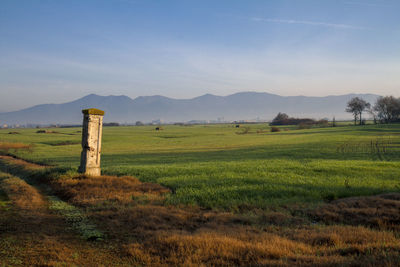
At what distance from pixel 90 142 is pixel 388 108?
127073 millimetres

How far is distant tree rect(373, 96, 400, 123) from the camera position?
357 feet

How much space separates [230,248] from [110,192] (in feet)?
29.4

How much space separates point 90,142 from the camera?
56.0 ft

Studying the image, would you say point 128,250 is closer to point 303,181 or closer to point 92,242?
point 92,242

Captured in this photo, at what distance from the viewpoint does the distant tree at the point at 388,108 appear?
10869 cm

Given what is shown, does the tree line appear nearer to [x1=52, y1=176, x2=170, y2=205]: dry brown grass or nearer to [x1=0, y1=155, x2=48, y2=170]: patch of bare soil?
[x1=52, y1=176, x2=170, y2=205]: dry brown grass

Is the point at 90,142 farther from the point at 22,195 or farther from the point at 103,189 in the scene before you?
the point at 22,195

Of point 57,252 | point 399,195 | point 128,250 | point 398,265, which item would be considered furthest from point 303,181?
point 57,252

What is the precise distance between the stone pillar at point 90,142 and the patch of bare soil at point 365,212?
44.3ft

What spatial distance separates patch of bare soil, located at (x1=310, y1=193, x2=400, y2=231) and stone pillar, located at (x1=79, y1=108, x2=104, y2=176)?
13.5 m

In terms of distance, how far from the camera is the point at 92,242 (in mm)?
7648

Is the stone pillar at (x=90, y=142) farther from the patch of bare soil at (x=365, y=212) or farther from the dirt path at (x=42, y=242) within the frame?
the patch of bare soil at (x=365, y=212)

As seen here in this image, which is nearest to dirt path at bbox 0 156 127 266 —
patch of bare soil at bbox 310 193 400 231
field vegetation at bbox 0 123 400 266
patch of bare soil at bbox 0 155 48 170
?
field vegetation at bbox 0 123 400 266

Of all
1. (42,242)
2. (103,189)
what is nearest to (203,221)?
(42,242)
